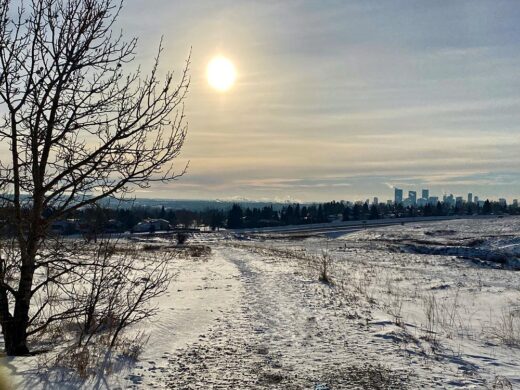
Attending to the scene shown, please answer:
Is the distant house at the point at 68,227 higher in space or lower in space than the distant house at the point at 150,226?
higher

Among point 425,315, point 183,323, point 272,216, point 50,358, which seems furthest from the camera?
point 272,216

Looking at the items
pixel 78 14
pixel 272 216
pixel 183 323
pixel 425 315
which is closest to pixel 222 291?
pixel 183 323

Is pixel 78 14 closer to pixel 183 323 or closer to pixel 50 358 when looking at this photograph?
pixel 50 358

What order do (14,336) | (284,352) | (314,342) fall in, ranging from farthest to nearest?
(314,342)
(284,352)
(14,336)

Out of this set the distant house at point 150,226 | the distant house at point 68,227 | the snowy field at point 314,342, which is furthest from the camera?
the distant house at point 150,226

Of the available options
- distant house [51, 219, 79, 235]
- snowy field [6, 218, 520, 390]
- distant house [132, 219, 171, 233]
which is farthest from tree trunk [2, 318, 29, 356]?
distant house [132, 219, 171, 233]

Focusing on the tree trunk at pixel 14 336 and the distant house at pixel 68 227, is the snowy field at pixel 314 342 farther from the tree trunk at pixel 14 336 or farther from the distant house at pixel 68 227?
the distant house at pixel 68 227

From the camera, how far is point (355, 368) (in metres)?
6.49

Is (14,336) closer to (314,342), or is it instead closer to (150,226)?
(314,342)

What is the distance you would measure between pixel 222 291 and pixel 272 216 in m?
117

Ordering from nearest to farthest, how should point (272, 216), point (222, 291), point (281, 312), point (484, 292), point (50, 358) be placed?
1. point (50, 358)
2. point (281, 312)
3. point (222, 291)
4. point (484, 292)
5. point (272, 216)

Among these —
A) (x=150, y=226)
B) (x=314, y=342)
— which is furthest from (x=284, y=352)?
(x=150, y=226)

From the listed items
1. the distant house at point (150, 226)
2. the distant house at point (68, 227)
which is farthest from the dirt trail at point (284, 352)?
the distant house at point (150, 226)

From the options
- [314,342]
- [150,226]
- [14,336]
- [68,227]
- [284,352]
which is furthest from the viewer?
[150,226]
